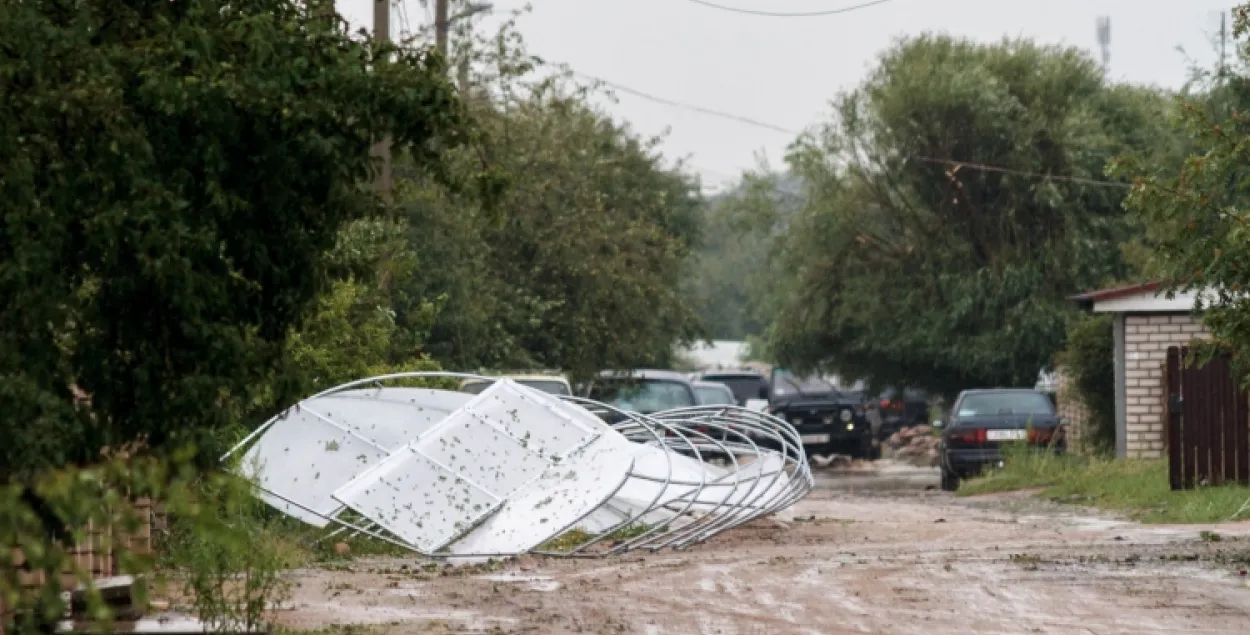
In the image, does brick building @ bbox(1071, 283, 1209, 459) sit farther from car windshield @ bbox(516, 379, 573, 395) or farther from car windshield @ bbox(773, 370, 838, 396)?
car windshield @ bbox(773, 370, 838, 396)

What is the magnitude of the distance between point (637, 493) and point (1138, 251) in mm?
21481

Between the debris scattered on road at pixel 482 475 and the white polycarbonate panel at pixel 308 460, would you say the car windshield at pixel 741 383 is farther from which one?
the white polycarbonate panel at pixel 308 460

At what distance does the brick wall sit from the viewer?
28.9m

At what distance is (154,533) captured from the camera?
1484cm

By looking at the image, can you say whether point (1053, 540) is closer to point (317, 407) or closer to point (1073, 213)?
point (317, 407)

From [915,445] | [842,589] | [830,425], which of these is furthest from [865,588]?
[915,445]

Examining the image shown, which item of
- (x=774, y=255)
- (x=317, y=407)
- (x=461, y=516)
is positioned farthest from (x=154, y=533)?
(x=774, y=255)

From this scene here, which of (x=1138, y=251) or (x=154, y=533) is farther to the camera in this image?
(x=1138, y=251)

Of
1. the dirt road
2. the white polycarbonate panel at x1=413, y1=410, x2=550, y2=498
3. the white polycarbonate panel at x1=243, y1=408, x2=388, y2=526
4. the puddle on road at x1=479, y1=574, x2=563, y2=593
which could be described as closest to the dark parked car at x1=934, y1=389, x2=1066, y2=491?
the dirt road

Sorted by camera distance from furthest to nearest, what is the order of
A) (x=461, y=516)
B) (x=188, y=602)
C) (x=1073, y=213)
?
(x=1073, y=213), (x=461, y=516), (x=188, y=602)

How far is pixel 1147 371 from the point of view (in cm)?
2905

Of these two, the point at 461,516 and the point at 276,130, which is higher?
the point at 276,130

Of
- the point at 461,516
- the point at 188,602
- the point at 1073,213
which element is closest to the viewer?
the point at 188,602

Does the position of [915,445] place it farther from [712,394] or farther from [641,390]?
[641,390]
